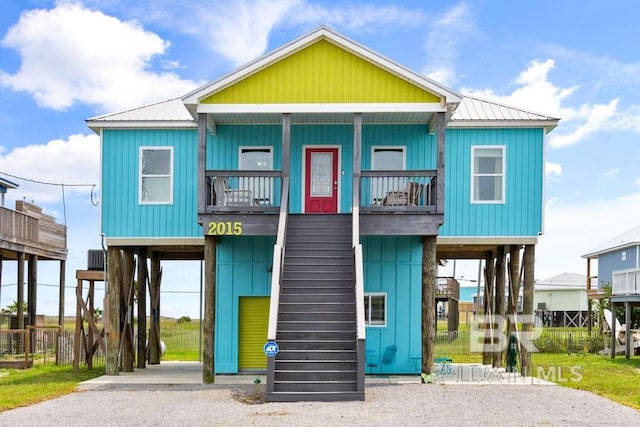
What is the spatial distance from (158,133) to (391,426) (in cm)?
1066

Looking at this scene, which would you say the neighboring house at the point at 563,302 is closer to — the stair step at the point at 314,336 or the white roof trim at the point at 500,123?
the white roof trim at the point at 500,123

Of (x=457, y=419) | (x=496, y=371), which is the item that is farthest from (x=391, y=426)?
(x=496, y=371)

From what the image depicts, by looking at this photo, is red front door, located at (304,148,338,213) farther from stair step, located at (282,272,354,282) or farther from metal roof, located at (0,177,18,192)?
metal roof, located at (0,177,18,192)

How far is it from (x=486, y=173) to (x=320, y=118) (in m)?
4.28

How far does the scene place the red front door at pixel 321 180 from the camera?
62.0ft

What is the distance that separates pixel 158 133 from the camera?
19078 millimetres

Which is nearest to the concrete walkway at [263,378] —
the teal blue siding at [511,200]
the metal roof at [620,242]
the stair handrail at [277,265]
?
the stair handrail at [277,265]

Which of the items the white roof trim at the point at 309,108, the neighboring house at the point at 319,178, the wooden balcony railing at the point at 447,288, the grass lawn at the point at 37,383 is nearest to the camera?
the grass lawn at the point at 37,383

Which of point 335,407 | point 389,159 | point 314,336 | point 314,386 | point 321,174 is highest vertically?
point 389,159

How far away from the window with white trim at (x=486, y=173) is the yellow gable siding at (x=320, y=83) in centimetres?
284

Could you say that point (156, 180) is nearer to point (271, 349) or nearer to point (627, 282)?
point (271, 349)

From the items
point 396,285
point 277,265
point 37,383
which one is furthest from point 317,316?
point 37,383

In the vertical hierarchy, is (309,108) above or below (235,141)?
above

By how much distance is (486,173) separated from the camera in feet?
62.1
